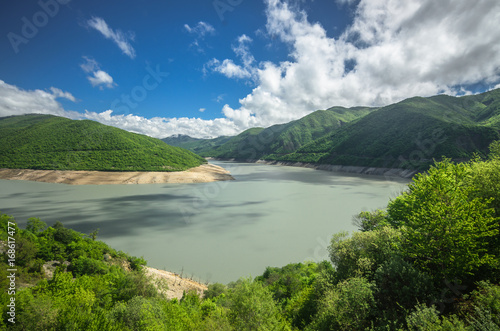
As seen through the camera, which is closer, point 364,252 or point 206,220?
point 364,252

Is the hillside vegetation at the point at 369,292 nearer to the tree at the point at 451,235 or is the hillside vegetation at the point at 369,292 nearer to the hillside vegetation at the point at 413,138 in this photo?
the tree at the point at 451,235

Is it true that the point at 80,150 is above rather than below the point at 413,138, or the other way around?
below

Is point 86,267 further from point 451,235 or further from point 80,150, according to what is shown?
point 80,150

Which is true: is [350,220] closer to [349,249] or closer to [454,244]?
[349,249]

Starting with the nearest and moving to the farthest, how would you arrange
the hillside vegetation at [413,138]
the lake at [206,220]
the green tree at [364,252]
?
the green tree at [364,252] → the lake at [206,220] → the hillside vegetation at [413,138]

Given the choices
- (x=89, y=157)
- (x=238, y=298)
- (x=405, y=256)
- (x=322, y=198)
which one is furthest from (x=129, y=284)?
(x=89, y=157)

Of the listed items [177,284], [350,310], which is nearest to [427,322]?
[350,310]

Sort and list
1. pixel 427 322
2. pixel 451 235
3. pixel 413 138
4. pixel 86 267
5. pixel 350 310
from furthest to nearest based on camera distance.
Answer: pixel 413 138
pixel 86 267
pixel 451 235
pixel 350 310
pixel 427 322

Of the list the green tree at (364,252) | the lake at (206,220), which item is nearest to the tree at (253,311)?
the green tree at (364,252)
